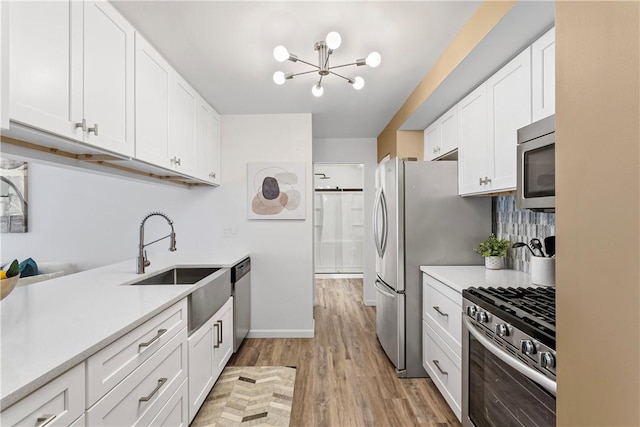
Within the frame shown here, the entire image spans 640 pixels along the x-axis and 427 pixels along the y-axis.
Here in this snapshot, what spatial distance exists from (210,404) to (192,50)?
237cm

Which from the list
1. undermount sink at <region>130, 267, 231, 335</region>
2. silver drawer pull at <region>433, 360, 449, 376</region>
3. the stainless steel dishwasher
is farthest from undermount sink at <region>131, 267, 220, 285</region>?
silver drawer pull at <region>433, 360, 449, 376</region>

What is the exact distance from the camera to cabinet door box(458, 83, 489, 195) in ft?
6.95

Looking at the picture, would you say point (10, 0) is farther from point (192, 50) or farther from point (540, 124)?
point (540, 124)

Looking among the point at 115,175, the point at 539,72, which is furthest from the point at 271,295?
the point at 539,72

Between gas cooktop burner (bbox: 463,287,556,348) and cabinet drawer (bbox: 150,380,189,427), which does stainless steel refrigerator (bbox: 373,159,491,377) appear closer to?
gas cooktop burner (bbox: 463,287,556,348)

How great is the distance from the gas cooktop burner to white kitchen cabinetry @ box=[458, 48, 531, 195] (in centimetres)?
64

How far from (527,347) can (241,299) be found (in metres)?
2.35

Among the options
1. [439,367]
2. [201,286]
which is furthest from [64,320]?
[439,367]

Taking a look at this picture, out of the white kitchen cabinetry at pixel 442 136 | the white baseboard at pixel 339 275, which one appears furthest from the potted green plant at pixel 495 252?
the white baseboard at pixel 339 275

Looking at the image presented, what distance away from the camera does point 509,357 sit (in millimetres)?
1229

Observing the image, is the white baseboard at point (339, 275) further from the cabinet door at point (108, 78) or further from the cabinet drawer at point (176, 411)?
the cabinet door at point (108, 78)

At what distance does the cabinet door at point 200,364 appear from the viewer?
1731 millimetres

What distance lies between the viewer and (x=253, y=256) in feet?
10.8

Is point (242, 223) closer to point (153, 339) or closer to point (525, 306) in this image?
point (153, 339)
